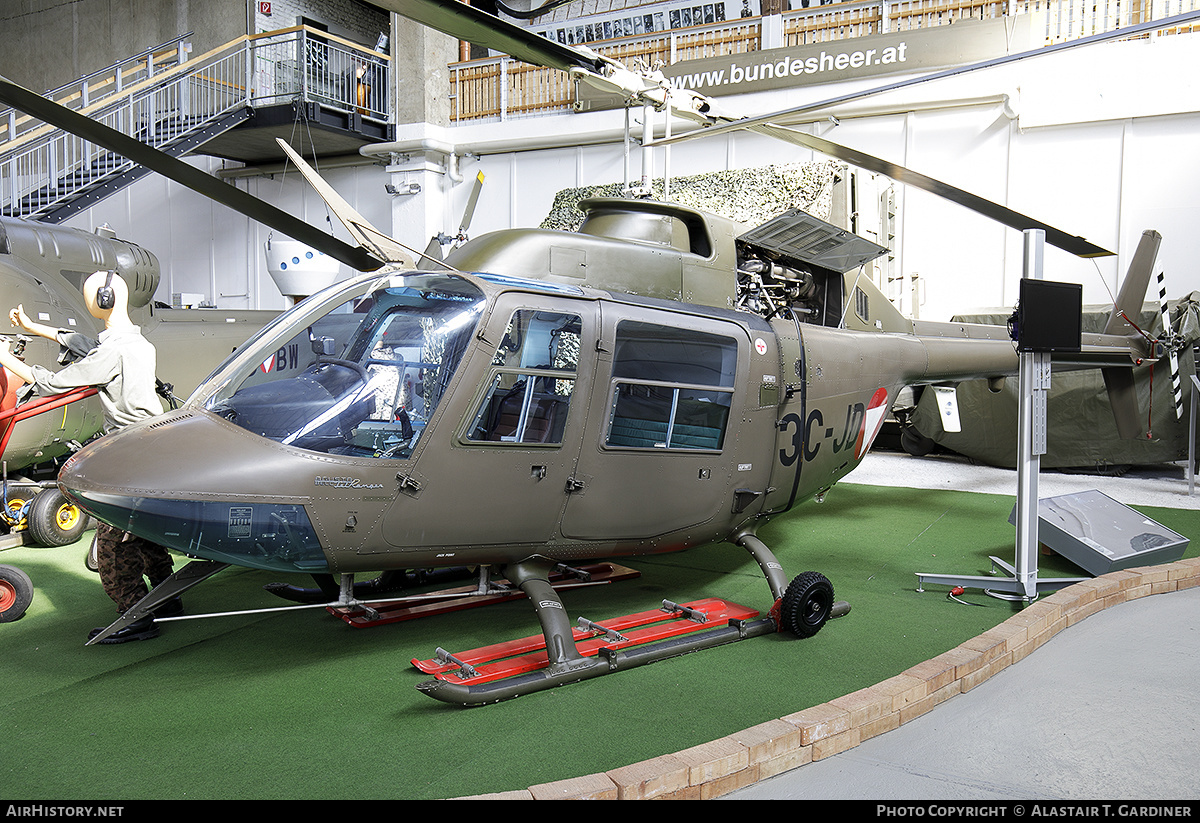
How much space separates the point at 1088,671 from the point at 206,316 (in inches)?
370

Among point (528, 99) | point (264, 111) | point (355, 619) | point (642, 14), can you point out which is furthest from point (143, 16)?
point (355, 619)

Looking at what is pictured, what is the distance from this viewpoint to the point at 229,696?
3.78 metres

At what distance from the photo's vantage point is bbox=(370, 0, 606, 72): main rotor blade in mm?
4180

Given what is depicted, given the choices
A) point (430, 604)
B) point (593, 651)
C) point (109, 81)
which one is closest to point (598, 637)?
point (593, 651)

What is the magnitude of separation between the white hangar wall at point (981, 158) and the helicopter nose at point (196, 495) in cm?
1003

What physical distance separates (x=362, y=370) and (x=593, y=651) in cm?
181

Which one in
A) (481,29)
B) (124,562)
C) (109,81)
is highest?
(109,81)

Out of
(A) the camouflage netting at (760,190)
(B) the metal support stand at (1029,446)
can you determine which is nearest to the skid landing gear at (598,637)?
(B) the metal support stand at (1029,446)

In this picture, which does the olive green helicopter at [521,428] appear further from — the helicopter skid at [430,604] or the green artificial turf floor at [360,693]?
the green artificial turf floor at [360,693]

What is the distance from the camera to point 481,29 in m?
4.59

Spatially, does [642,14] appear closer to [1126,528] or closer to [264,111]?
[264,111]

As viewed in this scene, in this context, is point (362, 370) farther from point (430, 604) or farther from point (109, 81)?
point (109, 81)

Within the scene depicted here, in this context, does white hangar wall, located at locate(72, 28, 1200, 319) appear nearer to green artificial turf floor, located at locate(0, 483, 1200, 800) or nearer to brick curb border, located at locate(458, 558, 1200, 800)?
brick curb border, located at locate(458, 558, 1200, 800)

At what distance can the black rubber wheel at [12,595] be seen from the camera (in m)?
4.80
